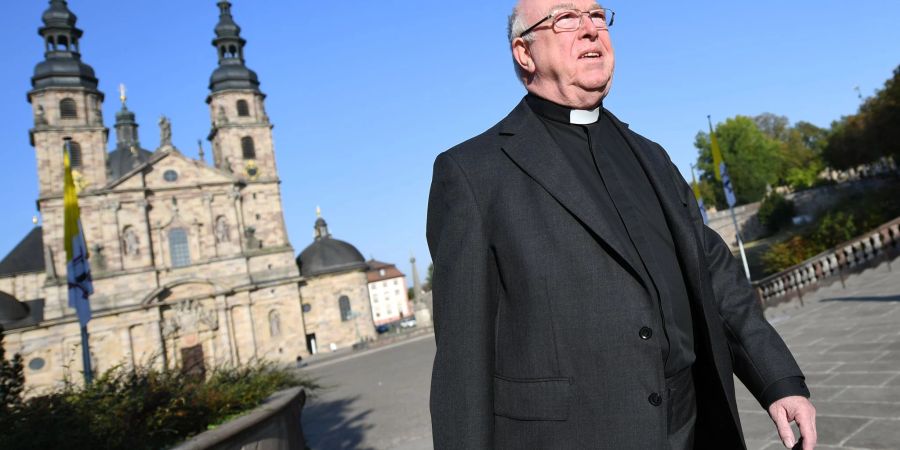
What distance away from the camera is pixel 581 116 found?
1988 millimetres

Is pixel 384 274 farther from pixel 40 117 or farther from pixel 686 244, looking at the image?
pixel 686 244

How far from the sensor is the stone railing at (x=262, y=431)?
13.9 feet

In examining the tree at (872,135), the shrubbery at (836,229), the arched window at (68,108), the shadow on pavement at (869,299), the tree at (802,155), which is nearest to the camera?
the shadow on pavement at (869,299)

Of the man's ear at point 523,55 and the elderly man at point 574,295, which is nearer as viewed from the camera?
the elderly man at point 574,295

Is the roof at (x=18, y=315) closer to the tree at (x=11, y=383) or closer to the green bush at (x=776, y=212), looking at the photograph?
the tree at (x=11, y=383)

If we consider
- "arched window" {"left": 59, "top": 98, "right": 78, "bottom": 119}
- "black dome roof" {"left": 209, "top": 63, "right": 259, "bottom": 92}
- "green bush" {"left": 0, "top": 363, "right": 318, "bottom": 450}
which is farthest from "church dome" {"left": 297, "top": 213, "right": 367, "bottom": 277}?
"green bush" {"left": 0, "top": 363, "right": 318, "bottom": 450}

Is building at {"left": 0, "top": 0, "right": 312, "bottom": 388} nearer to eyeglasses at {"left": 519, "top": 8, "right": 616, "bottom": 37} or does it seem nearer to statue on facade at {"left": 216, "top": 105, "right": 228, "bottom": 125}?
statue on facade at {"left": 216, "top": 105, "right": 228, "bottom": 125}

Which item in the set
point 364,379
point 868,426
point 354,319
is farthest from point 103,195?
point 868,426

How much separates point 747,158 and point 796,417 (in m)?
68.7

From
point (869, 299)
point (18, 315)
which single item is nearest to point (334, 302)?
point (18, 315)

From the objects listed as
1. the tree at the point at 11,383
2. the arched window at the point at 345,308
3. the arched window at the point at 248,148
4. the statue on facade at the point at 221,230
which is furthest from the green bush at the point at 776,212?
the tree at the point at 11,383

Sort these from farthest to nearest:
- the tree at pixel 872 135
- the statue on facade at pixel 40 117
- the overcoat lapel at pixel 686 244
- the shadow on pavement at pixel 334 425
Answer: the statue on facade at pixel 40 117, the tree at pixel 872 135, the shadow on pavement at pixel 334 425, the overcoat lapel at pixel 686 244

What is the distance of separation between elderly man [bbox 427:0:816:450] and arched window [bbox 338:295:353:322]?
4318 centimetres

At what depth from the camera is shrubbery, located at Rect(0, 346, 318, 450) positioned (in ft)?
14.2
